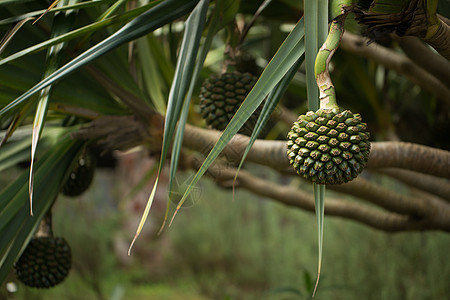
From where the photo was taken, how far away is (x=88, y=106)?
36.5 inches

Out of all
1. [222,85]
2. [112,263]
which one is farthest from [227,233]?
[222,85]

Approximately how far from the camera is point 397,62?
3.72 ft

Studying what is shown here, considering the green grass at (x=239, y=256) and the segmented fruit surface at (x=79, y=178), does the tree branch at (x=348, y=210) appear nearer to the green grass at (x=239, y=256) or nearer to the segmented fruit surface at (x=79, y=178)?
the segmented fruit surface at (x=79, y=178)

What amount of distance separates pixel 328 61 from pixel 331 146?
0.27ft

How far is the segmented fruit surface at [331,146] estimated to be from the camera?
441mm

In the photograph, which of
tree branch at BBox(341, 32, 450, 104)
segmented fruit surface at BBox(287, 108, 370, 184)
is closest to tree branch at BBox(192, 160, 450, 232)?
tree branch at BBox(341, 32, 450, 104)

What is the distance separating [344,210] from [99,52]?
1.01 meters

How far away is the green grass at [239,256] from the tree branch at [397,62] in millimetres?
1253

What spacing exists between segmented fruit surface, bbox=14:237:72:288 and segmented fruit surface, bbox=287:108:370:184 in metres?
0.63

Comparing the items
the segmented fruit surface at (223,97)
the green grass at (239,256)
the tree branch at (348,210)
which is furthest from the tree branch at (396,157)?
the green grass at (239,256)

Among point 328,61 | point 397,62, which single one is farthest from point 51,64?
point 397,62

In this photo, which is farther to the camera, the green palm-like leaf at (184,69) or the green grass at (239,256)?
the green grass at (239,256)

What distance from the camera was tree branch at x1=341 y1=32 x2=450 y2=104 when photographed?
1.07 metres

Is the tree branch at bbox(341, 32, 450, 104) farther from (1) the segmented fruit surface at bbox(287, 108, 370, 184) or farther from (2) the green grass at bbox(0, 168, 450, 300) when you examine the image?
(2) the green grass at bbox(0, 168, 450, 300)
